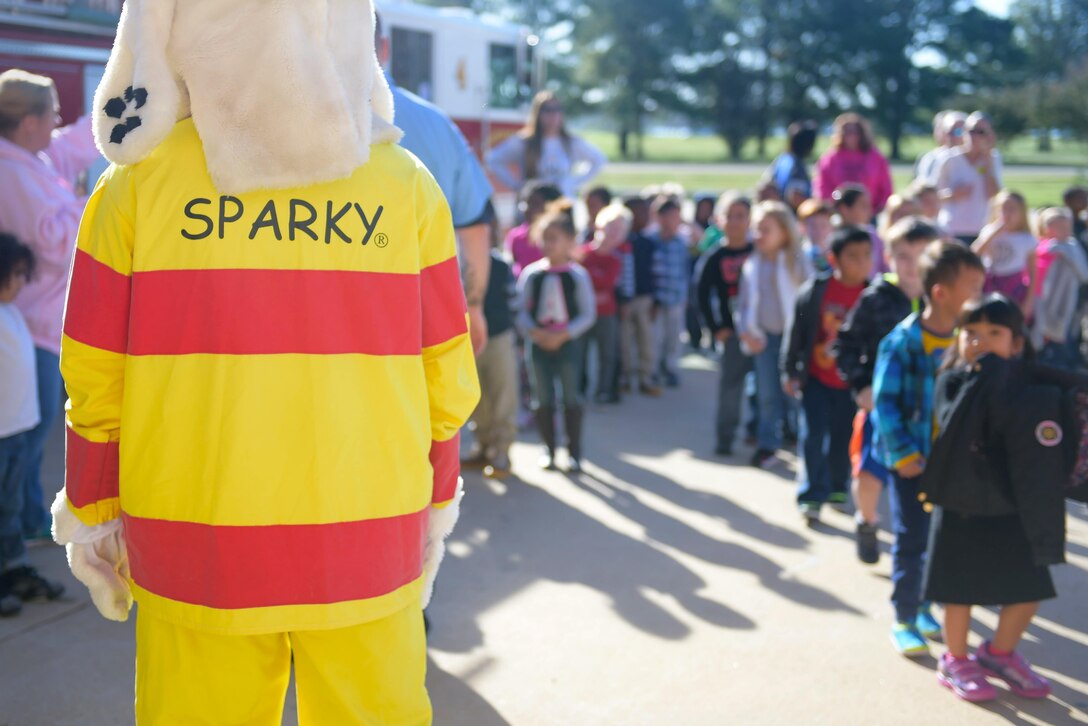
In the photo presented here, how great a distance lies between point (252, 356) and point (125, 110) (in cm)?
55

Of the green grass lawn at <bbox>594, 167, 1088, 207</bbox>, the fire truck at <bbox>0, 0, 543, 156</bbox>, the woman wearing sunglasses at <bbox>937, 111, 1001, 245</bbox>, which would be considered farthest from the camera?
the green grass lawn at <bbox>594, 167, 1088, 207</bbox>

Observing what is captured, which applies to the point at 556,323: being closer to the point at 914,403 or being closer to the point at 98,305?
the point at 914,403

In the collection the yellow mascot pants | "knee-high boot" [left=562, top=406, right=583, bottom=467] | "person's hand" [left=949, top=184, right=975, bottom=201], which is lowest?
"knee-high boot" [left=562, top=406, right=583, bottom=467]

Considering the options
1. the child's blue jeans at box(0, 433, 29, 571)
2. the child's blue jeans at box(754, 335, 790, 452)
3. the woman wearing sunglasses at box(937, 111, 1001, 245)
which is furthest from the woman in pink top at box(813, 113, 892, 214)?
the child's blue jeans at box(0, 433, 29, 571)

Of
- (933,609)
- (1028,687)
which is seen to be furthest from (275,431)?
(933,609)

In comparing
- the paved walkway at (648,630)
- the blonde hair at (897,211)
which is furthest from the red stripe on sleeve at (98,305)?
the blonde hair at (897,211)

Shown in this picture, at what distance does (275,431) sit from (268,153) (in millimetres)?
539

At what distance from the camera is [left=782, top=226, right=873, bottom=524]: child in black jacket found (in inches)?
239

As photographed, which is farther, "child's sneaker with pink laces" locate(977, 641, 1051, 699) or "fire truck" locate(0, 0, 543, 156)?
"fire truck" locate(0, 0, 543, 156)

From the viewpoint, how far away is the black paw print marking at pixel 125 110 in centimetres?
231

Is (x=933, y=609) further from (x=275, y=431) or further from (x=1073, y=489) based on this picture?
(x=275, y=431)

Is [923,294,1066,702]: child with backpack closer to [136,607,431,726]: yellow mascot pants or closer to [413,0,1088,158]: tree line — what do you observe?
[136,607,431,726]: yellow mascot pants

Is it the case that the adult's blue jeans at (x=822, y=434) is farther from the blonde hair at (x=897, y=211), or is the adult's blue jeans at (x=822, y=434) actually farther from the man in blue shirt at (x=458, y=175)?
the man in blue shirt at (x=458, y=175)

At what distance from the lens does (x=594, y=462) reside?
739 cm
